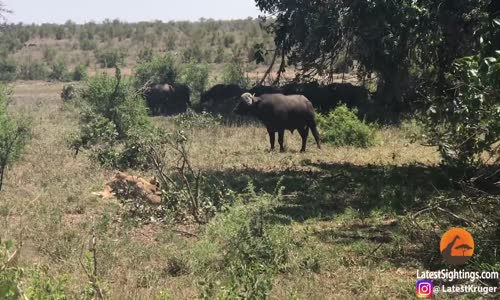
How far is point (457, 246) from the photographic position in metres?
5.61

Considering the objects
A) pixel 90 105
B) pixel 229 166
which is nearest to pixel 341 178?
pixel 229 166

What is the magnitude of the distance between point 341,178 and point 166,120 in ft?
38.9

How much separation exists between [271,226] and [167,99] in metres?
17.8

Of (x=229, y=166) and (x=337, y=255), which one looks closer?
(x=337, y=255)

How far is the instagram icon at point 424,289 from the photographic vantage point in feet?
16.8

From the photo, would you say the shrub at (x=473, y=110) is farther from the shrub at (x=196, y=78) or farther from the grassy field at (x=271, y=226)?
the shrub at (x=196, y=78)

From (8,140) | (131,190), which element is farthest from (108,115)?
(131,190)

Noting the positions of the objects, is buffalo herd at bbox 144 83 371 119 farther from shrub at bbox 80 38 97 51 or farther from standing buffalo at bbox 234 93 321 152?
shrub at bbox 80 38 97 51

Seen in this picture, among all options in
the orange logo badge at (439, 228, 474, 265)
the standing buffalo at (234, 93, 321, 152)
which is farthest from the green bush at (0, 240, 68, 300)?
the standing buffalo at (234, 93, 321, 152)

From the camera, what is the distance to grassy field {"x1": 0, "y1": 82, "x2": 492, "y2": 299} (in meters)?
5.63

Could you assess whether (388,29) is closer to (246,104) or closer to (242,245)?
(242,245)

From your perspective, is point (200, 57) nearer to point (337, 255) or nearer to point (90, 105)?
point (90, 105)

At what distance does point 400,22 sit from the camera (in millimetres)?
9250

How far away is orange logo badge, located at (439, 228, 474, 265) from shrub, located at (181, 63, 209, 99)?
21116 mm
